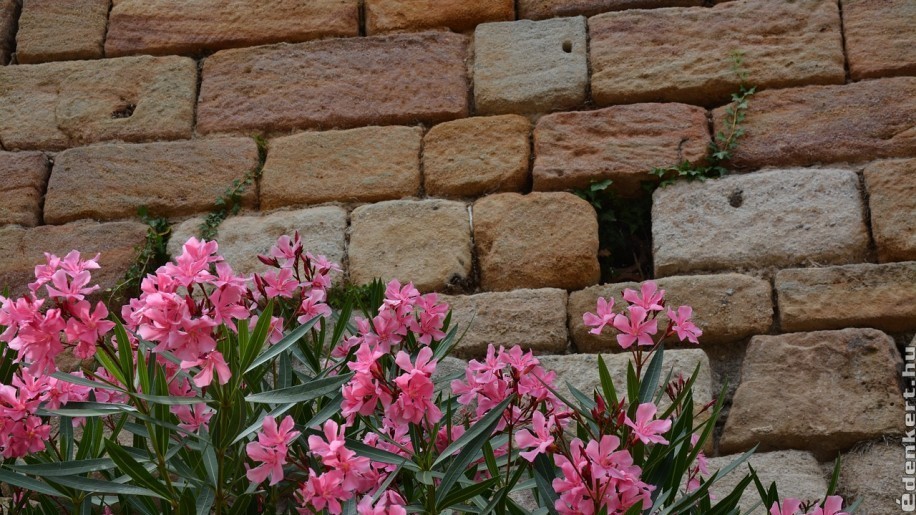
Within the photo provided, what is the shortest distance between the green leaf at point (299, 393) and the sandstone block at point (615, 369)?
96 centimetres

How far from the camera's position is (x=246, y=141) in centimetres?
338

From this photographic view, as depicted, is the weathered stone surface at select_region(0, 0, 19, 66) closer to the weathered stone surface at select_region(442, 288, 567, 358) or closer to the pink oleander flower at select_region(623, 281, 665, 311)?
the weathered stone surface at select_region(442, 288, 567, 358)

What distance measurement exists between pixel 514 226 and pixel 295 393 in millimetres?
1306

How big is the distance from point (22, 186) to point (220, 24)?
827 mm

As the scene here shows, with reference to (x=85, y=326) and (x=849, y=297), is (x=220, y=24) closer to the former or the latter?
(x=85, y=326)

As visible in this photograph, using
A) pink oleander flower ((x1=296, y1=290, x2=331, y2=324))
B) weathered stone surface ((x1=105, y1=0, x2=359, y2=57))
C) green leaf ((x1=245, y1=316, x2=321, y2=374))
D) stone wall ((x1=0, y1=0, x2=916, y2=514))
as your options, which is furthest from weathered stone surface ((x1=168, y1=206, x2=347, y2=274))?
green leaf ((x1=245, y1=316, x2=321, y2=374))

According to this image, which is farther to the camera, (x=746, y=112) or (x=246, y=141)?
(x=246, y=141)

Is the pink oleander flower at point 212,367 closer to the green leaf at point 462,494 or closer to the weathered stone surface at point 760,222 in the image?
the green leaf at point 462,494

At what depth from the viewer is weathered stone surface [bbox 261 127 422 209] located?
3236 millimetres

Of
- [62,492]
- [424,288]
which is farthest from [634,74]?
[62,492]

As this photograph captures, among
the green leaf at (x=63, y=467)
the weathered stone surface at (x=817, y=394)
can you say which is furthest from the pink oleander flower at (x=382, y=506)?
the weathered stone surface at (x=817, y=394)

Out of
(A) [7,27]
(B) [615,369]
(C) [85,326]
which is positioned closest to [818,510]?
(B) [615,369]

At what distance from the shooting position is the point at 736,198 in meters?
3.02

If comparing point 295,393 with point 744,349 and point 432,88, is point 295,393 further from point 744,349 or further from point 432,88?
point 432,88
